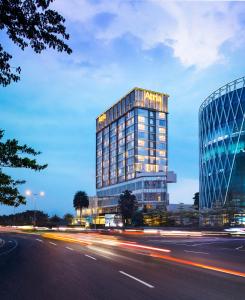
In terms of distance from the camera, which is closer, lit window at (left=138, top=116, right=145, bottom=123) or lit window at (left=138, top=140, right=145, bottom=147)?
lit window at (left=138, top=140, right=145, bottom=147)

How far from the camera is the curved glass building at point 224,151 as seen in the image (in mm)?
90312

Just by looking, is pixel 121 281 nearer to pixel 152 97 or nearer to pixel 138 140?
pixel 138 140

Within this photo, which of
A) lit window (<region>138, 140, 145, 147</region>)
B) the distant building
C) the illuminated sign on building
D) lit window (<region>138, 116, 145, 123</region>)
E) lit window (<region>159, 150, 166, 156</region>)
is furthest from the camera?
the illuminated sign on building

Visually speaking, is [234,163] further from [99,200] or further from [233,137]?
[99,200]

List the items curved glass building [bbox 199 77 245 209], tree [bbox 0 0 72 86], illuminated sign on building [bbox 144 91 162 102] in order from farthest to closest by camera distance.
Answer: illuminated sign on building [bbox 144 91 162 102] < curved glass building [bbox 199 77 245 209] < tree [bbox 0 0 72 86]

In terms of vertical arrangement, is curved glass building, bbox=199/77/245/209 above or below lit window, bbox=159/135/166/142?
below

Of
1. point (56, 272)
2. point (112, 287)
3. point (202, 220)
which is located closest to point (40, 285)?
point (112, 287)

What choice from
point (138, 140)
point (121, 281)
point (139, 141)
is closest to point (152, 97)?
point (138, 140)

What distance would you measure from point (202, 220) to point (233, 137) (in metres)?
19.5

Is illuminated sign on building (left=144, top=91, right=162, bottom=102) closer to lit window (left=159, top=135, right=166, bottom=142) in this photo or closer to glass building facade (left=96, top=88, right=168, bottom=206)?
glass building facade (left=96, top=88, right=168, bottom=206)

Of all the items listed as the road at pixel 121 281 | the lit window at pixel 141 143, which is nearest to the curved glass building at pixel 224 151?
the lit window at pixel 141 143

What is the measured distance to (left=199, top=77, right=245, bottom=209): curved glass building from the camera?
296 ft

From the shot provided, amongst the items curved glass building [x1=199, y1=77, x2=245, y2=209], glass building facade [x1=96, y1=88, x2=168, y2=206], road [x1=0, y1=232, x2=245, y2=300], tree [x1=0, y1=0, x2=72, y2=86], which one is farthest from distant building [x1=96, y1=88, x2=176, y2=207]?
tree [x1=0, y1=0, x2=72, y2=86]

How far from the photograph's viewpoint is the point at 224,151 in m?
94.9
